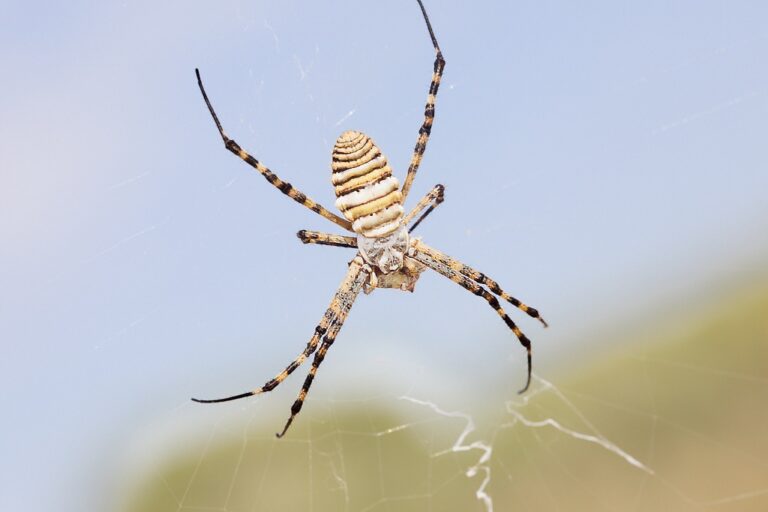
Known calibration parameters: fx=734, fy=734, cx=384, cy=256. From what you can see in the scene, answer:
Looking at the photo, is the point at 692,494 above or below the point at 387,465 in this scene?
below

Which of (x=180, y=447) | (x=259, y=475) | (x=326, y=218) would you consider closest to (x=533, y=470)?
(x=259, y=475)

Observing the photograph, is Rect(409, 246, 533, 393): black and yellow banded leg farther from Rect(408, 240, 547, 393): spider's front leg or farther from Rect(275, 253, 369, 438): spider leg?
Rect(275, 253, 369, 438): spider leg

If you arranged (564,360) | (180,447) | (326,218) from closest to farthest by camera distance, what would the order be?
(326,218), (180,447), (564,360)

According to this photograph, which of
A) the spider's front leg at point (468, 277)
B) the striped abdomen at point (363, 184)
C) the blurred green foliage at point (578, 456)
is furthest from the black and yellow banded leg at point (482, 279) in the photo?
the blurred green foliage at point (578, 456)

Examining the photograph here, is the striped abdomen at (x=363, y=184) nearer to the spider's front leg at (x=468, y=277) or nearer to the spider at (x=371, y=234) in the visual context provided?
the spider at (x=371, y=234)

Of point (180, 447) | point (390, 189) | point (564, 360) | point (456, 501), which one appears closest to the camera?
point (390, 189)

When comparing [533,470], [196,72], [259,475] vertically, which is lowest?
[533,470]

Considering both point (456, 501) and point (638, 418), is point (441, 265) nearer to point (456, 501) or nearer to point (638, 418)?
point (456, 501)
